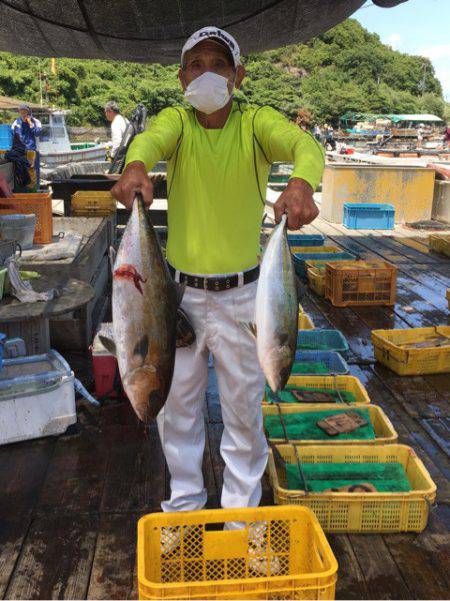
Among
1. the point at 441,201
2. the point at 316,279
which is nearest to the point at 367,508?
the point at 316,279

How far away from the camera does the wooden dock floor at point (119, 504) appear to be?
2.65m

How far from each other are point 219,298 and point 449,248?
8.84 meters

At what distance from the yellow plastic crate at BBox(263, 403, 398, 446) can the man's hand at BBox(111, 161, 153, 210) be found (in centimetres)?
212

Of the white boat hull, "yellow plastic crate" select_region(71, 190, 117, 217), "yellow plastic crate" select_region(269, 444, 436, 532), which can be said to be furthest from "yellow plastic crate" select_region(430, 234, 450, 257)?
the white boat hull

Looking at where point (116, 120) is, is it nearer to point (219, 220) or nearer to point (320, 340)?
point (320, 340)

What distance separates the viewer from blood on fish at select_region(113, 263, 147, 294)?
1.94 metres

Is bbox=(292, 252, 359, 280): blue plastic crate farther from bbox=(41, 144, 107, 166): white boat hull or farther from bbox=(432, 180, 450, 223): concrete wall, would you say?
bbox=(41, 144, 107, 166): white boat hull

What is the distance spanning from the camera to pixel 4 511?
3.18m

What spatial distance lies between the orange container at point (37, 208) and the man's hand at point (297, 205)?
15.1 feet

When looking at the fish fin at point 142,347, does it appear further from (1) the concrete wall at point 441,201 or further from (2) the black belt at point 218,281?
(1) the concrete wall at point 441,201

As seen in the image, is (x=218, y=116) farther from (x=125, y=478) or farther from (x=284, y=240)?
(x=125, y=478)

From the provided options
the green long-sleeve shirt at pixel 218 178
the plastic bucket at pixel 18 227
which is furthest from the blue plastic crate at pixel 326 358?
the plastic bucket at pixel 18 227

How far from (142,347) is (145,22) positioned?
17.1 feet

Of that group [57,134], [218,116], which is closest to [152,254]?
[218,116]
